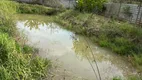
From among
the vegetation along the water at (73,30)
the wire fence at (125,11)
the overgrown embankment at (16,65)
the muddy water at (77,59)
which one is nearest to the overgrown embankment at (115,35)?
the vegetation along the water at (73,30)

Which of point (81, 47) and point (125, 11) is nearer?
point (81, 47)

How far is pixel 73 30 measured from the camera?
1201 centimetres

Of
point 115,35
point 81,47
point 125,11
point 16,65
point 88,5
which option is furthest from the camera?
point 88,5

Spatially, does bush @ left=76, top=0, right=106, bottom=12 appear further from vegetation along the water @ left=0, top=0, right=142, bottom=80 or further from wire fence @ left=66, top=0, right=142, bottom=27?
wire fence @ left=66, top=0, right=142, bottom=27

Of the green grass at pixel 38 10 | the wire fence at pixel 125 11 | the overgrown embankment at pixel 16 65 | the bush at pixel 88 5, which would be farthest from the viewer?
the green grass at pixel 38 10

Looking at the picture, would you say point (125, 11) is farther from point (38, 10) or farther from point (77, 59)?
point (77, 59)

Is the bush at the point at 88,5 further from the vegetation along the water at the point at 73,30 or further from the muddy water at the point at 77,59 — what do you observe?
the muddy water at the point at 77,59

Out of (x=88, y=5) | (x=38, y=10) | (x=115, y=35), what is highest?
(x=88, y=5)

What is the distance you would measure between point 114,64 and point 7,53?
3.89 metres

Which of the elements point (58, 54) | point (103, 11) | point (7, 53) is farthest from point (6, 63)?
point (103, 11)

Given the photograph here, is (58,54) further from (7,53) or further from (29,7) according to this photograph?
(29,7)

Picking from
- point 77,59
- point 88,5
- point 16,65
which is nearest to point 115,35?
point 77,59

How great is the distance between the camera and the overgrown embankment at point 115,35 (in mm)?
7908

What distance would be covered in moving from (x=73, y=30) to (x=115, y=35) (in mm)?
3033
